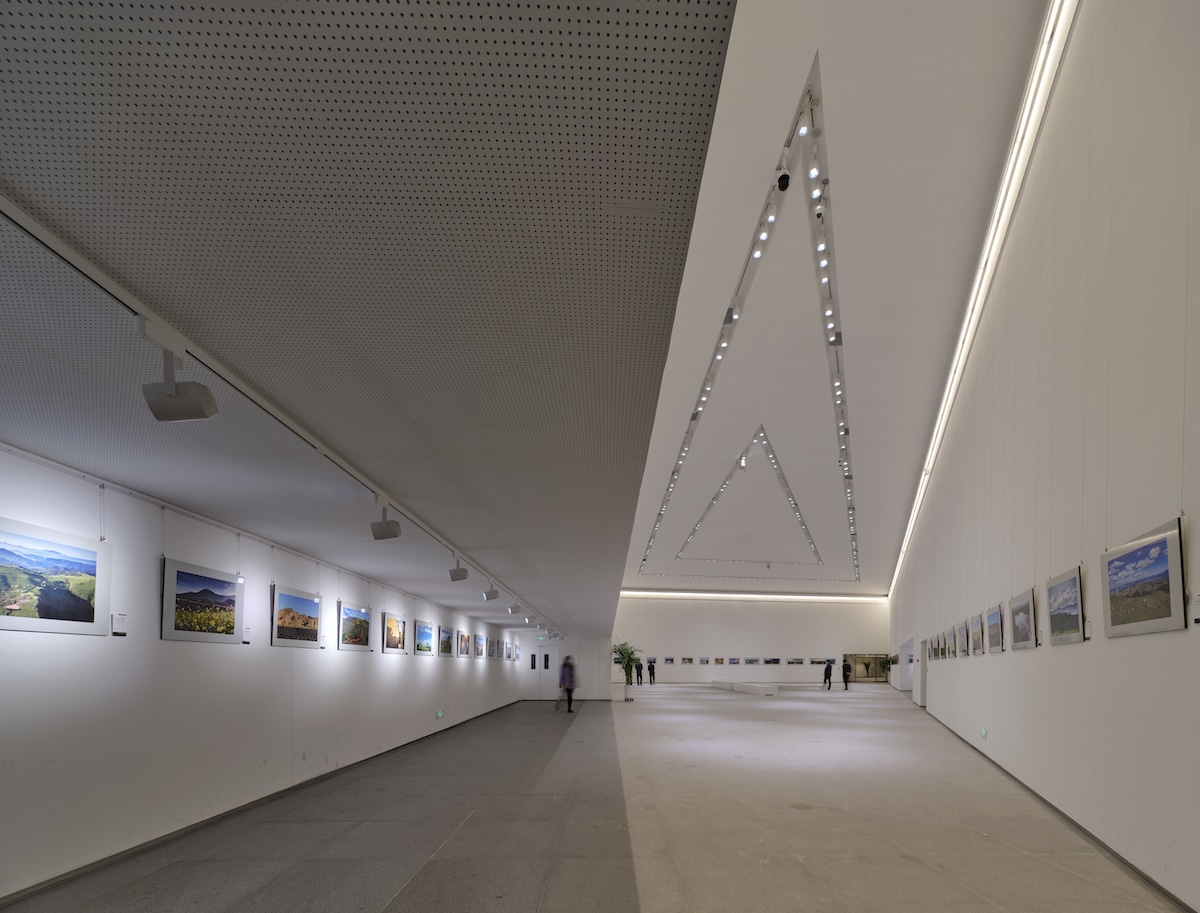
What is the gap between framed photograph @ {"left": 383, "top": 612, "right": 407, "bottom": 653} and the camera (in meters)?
15.7

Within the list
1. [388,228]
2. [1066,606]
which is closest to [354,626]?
[1066,606]

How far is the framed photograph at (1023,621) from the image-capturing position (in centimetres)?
1000


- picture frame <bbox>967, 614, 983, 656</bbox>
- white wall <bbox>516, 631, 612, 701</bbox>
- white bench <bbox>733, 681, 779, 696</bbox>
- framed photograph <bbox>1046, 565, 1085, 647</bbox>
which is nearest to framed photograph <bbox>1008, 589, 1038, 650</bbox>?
framed photograph <bbox>1046, 565, 1085, 647</bbox>

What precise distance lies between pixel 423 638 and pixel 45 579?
1287 centimetres

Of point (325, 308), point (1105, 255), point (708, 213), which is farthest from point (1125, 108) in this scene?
point (708, 213)

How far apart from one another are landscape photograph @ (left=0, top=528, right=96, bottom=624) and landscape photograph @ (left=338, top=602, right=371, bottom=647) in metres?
6.55

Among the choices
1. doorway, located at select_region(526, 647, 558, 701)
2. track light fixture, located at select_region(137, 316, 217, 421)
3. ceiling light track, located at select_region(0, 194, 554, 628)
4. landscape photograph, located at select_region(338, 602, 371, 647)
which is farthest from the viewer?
doorway, located at select_region(526, 647, 558, 701)

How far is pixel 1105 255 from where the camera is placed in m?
7.21

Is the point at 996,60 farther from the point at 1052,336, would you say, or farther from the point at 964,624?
the point at 964,624

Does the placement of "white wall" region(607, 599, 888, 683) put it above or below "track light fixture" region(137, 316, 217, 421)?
below

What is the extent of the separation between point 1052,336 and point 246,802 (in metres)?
10.3

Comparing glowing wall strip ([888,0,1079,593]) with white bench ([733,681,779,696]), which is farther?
white bench ([733,681,779,696])

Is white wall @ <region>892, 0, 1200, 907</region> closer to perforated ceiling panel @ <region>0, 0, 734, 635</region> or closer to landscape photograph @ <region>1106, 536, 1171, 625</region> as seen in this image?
landscape photograph @ <region>1106, 536, 1171, 625</region>

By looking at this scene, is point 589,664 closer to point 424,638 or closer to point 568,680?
point 568,680
